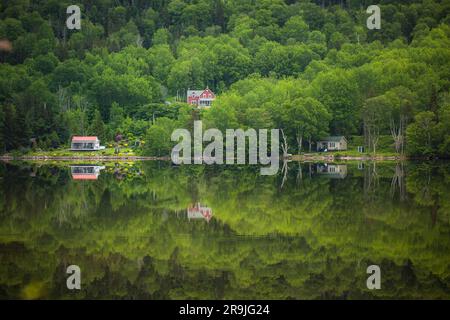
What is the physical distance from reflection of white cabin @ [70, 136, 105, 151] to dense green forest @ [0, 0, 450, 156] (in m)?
2.68

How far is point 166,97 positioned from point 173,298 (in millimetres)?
98402

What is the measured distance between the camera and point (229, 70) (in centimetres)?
12381

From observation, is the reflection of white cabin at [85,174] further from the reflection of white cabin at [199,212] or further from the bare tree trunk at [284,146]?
the bare tree trunk at [284,146]

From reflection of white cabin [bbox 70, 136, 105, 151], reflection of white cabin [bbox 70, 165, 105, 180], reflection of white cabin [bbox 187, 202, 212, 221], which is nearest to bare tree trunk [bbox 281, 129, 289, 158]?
reflection of white cabin [bbox 70, 136, 105, 151]

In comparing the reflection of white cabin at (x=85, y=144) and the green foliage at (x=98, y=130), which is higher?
the green foliage at (x=98, y=130)

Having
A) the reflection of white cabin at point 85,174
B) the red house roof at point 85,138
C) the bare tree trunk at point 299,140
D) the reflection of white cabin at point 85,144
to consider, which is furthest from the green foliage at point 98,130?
the reflection of white cabin at point 85,174

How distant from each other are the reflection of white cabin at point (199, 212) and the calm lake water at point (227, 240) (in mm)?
50

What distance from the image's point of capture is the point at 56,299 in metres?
18.8

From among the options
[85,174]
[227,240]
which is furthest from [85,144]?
[227,240]

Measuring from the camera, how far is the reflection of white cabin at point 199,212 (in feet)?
102
